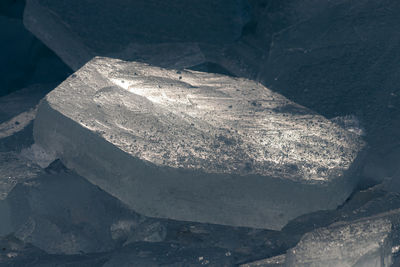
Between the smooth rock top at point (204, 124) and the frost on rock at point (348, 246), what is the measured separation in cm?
13

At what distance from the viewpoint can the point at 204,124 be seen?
116 cm

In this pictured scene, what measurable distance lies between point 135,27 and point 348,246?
85 cm

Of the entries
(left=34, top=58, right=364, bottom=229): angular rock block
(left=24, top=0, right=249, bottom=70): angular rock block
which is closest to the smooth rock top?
(left=34, top=58, right=364, bottom=229): angular rock block

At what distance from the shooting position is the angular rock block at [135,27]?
1381 millimetres

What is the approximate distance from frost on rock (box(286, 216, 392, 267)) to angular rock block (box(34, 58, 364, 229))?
0.07 meters

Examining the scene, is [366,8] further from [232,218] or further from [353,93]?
[232,218]

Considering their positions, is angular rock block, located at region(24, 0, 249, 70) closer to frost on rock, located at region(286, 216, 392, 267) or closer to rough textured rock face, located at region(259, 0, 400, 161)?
rough textured rock face, located at region(259, 0, 400, 161)

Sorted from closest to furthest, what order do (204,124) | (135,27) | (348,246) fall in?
(348,246) < (204,124) < (135,27)

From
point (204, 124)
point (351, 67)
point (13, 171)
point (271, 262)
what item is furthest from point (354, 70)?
point (13, 171)

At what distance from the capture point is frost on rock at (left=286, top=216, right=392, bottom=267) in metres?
0.99

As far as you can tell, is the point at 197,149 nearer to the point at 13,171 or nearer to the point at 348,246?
the point at 348,246

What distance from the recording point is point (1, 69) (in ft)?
5.25

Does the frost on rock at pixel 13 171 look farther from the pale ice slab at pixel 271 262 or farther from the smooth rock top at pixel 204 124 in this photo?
the pale ice slab at pixel 271 262


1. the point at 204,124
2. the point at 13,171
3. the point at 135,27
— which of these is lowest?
the point at 13,171
